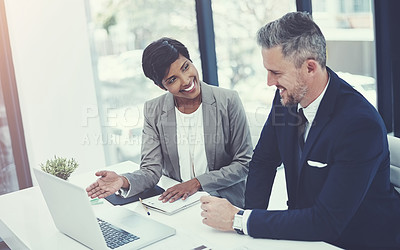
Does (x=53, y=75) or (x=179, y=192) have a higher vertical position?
(x=53, y=75)

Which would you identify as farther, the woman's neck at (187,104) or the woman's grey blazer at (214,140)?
the woman's neck at (187,104)

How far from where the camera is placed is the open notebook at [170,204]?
1914mm

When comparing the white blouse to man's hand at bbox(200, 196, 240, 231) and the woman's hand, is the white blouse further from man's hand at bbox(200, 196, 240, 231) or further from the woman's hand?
man's hand at bbox(200, 196, 240, 231)

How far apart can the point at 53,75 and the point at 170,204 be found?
1.88 m

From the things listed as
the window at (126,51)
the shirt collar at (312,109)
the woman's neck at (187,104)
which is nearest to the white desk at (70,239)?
the woman's neck at (187,104)

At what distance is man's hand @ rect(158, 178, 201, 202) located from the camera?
2.02 m

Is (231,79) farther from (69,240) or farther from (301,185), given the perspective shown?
(69,240)

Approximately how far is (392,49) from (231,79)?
1574mm

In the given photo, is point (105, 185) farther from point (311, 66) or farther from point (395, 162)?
point (395, 162)

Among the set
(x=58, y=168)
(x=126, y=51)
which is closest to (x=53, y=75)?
(x=126, y=51)

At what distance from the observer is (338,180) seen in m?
1.59

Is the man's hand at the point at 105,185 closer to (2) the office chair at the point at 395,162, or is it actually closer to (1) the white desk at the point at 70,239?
(1) the white desk at the point at 70,239

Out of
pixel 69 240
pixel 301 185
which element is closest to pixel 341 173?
pixel 301 185

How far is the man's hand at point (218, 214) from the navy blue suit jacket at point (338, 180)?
73mm
